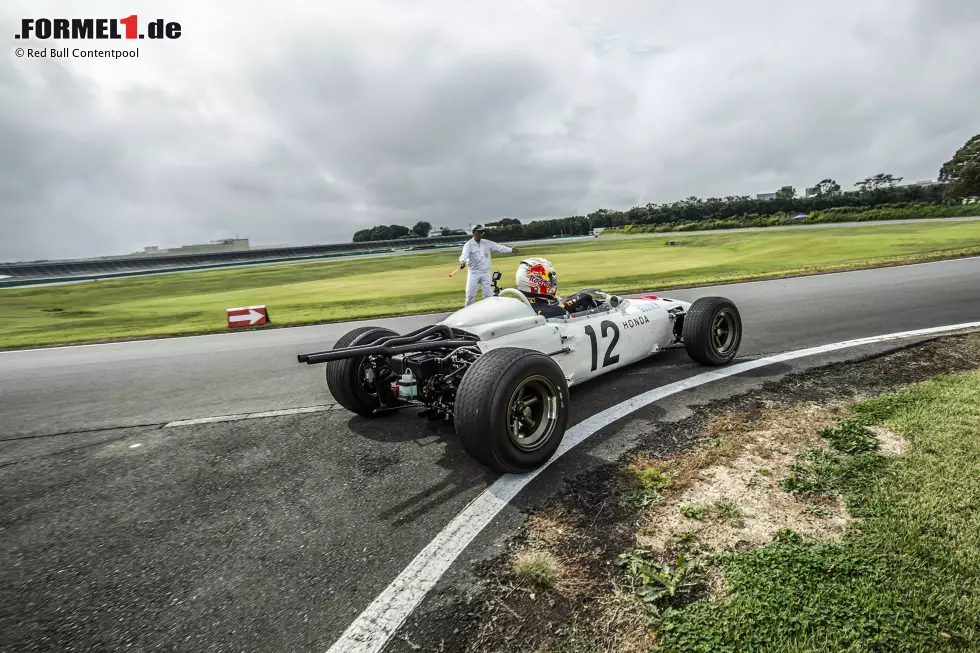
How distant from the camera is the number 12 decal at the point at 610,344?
5043mm

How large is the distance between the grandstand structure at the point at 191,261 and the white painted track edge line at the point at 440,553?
54.7 metres

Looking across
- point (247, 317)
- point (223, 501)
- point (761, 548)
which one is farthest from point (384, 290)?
point (761, 548)

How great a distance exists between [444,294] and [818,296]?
38.1 feet

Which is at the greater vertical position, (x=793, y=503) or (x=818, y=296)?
(x=818, y=296)

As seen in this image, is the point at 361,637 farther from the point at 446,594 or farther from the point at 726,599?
the point at 726,599

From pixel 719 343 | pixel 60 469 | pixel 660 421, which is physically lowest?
pixel 60 469

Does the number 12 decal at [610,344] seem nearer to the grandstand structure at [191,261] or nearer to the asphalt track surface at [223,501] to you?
the asphalt track surface at [223,501]

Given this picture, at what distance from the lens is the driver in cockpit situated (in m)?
5.26

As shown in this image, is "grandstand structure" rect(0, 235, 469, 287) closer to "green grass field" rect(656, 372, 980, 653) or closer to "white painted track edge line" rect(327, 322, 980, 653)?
"white painted track edge line" rect(327, 322, 980, 653)

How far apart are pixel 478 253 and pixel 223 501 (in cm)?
843

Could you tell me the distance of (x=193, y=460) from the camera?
13.6 ft

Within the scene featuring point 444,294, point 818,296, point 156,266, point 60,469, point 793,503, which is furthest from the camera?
point 156,266

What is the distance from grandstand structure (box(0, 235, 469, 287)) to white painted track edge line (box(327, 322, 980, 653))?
179 feet

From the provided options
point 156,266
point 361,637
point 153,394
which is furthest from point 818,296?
point 156,266
